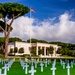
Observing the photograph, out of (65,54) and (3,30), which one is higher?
(3,30)

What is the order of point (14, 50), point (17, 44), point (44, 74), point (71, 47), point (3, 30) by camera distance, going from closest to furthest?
point (44, 74) → point (3, 30) → point (14, 50) → point (17, 44) → point (71, 47)

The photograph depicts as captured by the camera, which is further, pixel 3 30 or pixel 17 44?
pixel 17 44

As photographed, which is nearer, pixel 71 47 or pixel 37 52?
pixel 37 52

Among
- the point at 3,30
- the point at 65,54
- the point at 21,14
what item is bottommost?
the point at 65,54

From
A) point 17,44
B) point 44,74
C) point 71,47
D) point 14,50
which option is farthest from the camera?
point 71,47

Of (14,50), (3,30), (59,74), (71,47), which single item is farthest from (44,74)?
(71,47)

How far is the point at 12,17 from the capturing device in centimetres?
5059

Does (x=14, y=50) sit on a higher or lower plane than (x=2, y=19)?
lower

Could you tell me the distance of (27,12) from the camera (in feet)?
172

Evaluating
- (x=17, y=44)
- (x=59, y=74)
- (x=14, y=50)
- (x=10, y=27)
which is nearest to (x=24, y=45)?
(x=17, y=44)

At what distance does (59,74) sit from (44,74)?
3.20ft

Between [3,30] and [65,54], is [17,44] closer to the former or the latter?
[65,54]

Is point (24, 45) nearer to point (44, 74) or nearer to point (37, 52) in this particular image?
point (37, 52)

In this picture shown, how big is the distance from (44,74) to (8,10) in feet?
117
